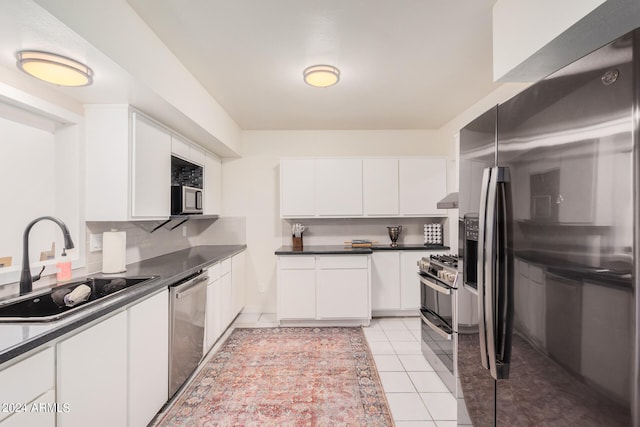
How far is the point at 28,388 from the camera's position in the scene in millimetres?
1058

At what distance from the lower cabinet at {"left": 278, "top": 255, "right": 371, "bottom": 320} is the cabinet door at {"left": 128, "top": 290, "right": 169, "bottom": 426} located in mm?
1681

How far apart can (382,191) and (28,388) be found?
353 centimetres

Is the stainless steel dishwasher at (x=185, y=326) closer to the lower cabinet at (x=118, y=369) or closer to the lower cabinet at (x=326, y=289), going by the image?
the lower cabinet at (x=118, y=369)

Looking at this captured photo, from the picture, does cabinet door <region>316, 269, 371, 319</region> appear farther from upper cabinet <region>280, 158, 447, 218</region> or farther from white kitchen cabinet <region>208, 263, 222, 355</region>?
white kitchen cabinet <region>208, 263, 222, 355</region>

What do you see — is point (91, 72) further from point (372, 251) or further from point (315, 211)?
point (372, 251)

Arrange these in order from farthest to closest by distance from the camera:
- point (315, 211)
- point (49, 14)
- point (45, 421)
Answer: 1. point (315, 211)
2. point (49, 14)
3. point (45, 421)

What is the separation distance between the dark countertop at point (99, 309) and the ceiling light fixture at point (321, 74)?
1.82 meters

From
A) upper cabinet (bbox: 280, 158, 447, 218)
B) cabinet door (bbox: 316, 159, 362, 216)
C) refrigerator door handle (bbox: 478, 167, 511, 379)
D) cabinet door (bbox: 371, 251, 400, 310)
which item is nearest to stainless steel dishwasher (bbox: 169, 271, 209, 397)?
upper cabinet (bbox: 280, 158, 447, 218)

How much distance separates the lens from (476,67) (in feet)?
8.07

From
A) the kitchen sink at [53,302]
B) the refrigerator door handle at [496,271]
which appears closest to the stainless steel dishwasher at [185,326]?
the kitchen sink at [53,302]

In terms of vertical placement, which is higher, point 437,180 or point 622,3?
point 622,3

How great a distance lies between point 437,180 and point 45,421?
13.1ft

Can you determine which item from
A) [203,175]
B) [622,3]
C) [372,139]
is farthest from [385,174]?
[622,3]

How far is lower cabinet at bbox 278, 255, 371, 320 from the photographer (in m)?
3.56
